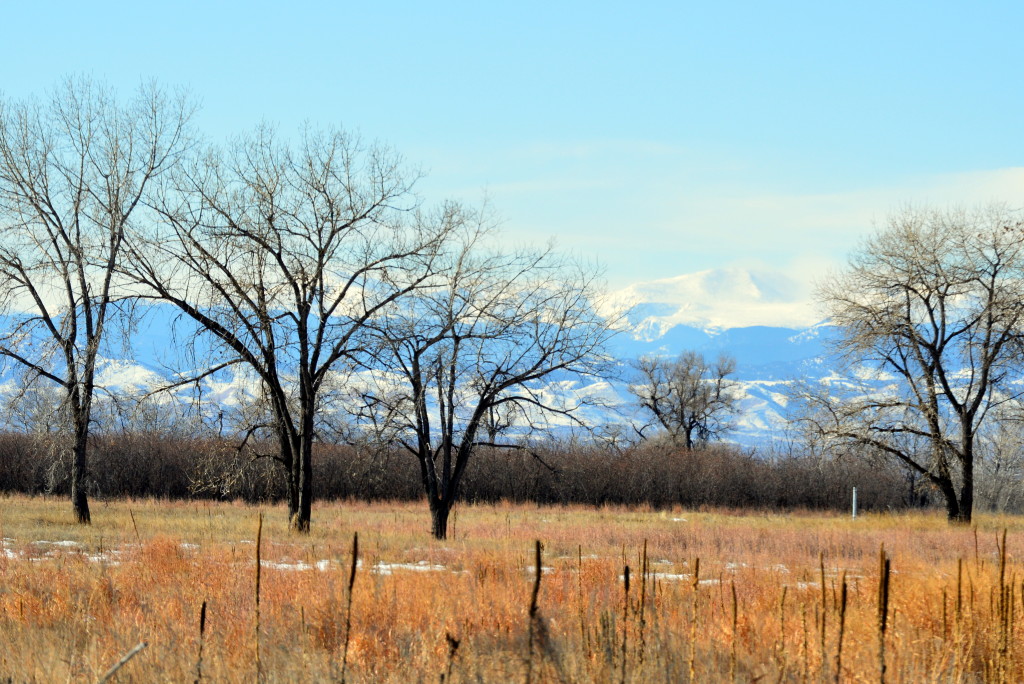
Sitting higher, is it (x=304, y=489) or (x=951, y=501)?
(x=304, y=489)

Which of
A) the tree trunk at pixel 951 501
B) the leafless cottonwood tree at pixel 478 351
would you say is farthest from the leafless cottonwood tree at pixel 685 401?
the leafless cottonwood tree at pixel 478 351

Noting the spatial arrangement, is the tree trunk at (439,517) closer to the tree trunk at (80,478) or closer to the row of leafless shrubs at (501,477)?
the tree trunk at (80,478)

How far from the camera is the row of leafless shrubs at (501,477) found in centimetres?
3825

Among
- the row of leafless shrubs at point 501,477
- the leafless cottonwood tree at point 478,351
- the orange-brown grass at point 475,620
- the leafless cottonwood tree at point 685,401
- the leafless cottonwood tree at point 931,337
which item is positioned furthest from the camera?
the leafless cottonwood tree at point 685,401

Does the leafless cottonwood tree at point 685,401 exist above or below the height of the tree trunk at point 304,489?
above

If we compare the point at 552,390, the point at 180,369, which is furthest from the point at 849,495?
the point at 180,369

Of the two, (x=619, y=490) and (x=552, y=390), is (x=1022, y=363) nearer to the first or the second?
(x=552, y=390)

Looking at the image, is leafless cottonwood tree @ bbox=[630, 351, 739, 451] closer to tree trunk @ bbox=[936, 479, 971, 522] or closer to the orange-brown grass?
tree trunk @ bbox=[936, 479, 971, 522]

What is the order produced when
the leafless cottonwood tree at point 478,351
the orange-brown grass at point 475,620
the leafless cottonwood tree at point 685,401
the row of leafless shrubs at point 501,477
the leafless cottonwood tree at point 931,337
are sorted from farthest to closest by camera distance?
the leafless cottonwood tree at point 685,401
the row of leafless shrubs at point 501,477
the leafless cottonwood tree at point 931,337
the leafless cottonwood tree at point 478,351
the orange-brown grass at point 475,620

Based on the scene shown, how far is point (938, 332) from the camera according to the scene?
27094 mm

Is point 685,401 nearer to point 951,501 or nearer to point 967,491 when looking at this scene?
point 951,501

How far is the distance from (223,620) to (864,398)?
24791 millimetres

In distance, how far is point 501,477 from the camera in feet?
136

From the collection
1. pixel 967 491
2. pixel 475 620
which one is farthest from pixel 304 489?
pixel 967 491
